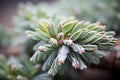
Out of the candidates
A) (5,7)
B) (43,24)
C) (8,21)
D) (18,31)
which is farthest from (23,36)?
(5,7)

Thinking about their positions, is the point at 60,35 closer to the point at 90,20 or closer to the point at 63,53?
the point at 63,53

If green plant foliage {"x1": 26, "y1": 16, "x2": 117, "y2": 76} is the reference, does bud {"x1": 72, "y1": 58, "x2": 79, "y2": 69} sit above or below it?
below

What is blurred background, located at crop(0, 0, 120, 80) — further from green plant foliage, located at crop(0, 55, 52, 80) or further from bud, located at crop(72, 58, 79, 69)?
bud, located at crop(72, 58, 79, 69)

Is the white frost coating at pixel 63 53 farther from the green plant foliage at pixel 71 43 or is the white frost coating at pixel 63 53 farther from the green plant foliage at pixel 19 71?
the green plant foliage at pixel 19 71

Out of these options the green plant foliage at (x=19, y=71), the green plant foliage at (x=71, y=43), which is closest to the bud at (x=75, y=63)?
the green plant foliage at (x=71, y=43)

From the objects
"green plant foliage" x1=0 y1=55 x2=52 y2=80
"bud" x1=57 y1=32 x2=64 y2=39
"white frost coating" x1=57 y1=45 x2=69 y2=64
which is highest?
"bud" x1=57 y1=32 x2=64 y2=39

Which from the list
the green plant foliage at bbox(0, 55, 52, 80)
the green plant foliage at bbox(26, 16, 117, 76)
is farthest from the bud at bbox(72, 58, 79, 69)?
the green plant foliage at bbox(0, 55, 52, 80)

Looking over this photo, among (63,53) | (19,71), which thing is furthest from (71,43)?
(19,71)

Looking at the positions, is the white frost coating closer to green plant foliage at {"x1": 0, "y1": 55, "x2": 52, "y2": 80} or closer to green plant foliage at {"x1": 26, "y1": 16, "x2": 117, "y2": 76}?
green plant foliage at {"x1": 26, "y1": 16, "x2": 117, "y2": 76}

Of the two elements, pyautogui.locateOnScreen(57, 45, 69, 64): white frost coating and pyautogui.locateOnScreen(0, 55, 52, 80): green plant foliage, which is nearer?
pyautogui.locateOnScreen(57, 45, 69, 64): white frost coating
